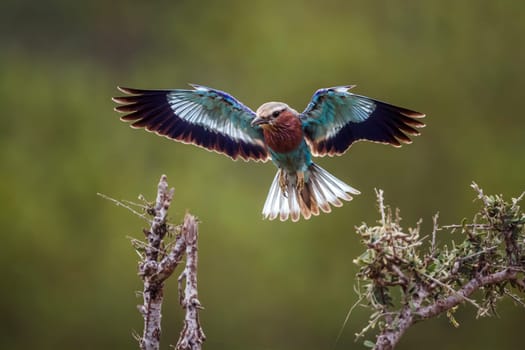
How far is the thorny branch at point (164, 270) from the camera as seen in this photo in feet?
7.32

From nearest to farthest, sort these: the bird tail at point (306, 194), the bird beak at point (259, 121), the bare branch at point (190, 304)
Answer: the bare branch at point (190, 304), the bird beak at point (259, 121), the bird tail at point (306, 194)

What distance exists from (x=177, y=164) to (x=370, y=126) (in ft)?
15.6

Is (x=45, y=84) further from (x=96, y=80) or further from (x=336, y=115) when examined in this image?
(x=336, y=115)

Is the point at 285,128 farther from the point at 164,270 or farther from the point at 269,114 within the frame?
the point at 164,270

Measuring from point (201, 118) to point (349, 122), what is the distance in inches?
28.0

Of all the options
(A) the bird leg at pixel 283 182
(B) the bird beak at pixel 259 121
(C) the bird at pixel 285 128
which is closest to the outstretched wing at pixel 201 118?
(C) the bird at pixel 285 128

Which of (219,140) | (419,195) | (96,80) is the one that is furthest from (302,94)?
(219,140)

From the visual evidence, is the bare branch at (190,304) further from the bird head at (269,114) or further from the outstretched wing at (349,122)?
the outstretched wing at (349,122)

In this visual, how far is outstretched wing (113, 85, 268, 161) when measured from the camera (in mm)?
3871

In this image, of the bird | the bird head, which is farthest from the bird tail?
the bird head

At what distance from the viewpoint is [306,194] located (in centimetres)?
389

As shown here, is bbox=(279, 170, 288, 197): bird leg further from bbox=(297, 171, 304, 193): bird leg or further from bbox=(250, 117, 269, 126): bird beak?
bbox=(250, 117, 269, 126): bird beak

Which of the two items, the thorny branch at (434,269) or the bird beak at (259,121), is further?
the bird beak at (259,121)

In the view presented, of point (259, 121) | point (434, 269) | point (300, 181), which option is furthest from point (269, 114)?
point (434, 269)
